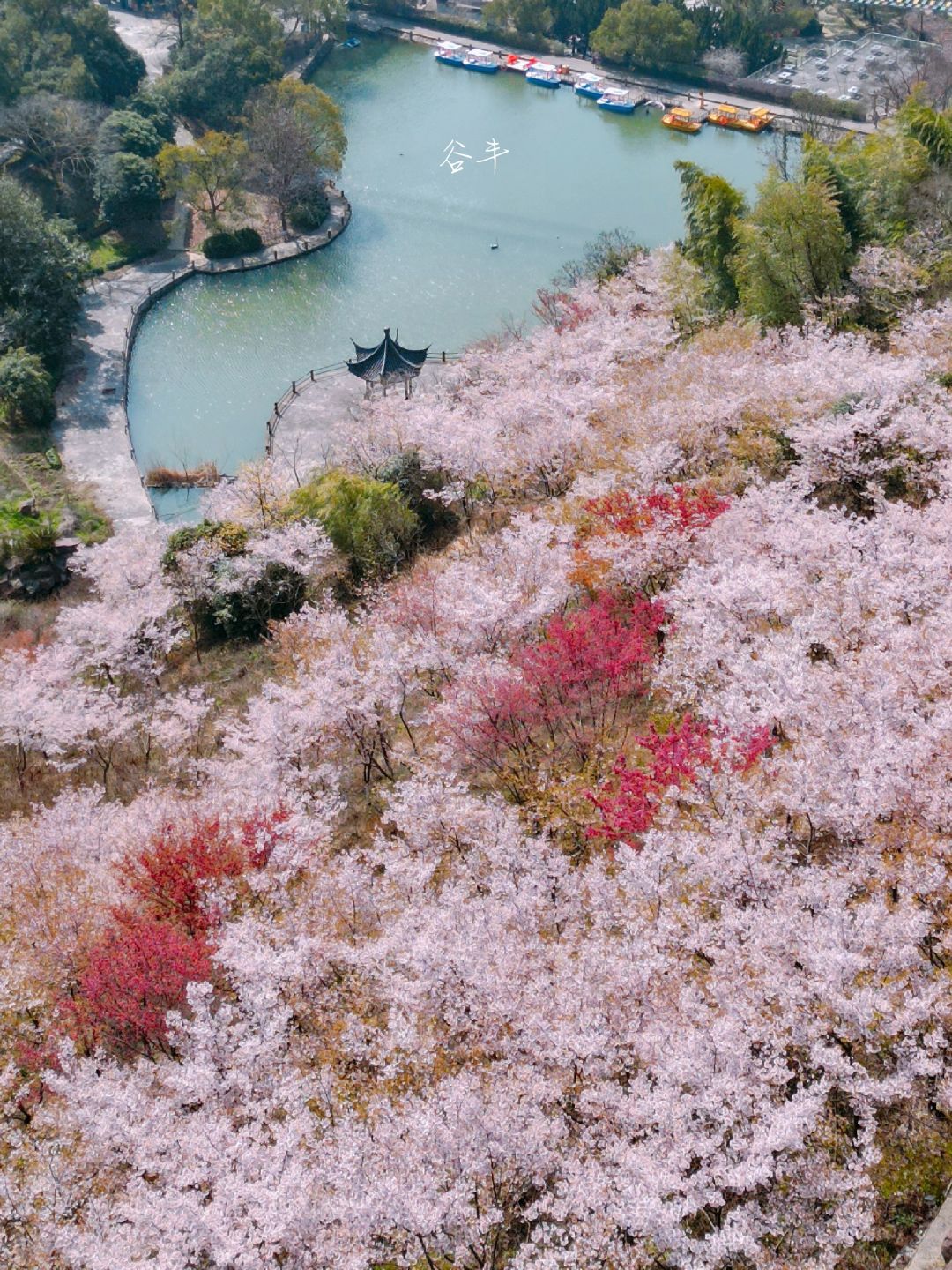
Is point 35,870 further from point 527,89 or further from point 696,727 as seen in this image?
point 527,89

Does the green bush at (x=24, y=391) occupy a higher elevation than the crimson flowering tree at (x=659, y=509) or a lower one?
lower

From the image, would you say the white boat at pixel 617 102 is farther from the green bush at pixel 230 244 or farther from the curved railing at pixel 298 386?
the curved railing at pixel 298 386

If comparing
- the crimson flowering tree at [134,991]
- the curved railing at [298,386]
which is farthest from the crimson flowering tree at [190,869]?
the curved railing at [298,386]

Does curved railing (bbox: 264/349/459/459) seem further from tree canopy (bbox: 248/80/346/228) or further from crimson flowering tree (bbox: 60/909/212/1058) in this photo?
crimson flowering tree (bbox: 60/909/212/1058)

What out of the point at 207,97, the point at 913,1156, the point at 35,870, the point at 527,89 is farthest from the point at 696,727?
the point at 527,89

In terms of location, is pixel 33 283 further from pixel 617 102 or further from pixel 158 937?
pixel 617 102

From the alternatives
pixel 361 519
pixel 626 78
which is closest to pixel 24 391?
pixel 361 519

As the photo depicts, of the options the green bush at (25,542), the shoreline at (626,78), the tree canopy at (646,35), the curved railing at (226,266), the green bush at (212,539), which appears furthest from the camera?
the tree canopy at (646,35)
